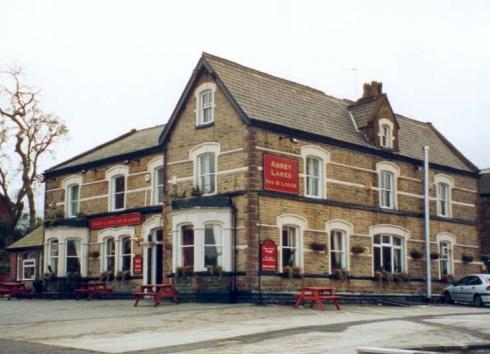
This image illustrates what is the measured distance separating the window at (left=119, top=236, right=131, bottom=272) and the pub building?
8cm

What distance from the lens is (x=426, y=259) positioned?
107ft

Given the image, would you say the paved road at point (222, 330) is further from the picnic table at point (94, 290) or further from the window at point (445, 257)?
the window at point (445, 257)

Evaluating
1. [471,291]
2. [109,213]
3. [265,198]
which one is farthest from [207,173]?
[471,291]

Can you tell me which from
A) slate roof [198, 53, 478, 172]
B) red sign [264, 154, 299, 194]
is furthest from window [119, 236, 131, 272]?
slate roof [198, 53, 478, 172]

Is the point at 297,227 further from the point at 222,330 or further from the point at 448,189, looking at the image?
the point at 448,189

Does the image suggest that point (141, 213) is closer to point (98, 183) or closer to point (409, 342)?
point (98, 183)

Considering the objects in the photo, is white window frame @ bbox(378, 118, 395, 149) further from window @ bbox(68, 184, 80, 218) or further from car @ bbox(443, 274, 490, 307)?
window @ bbox(68, 184, 80, 218)

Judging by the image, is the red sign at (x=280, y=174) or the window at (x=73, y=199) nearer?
the red sign at (x=280, y=174)

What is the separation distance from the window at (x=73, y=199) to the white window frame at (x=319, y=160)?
13104 millimetres

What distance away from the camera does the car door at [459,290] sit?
30672 mm

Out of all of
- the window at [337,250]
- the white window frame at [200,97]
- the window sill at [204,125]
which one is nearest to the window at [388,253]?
the window at [337,250]

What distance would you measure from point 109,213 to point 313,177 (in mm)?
10397

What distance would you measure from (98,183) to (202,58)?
9592mm

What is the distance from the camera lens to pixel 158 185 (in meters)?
31.9
